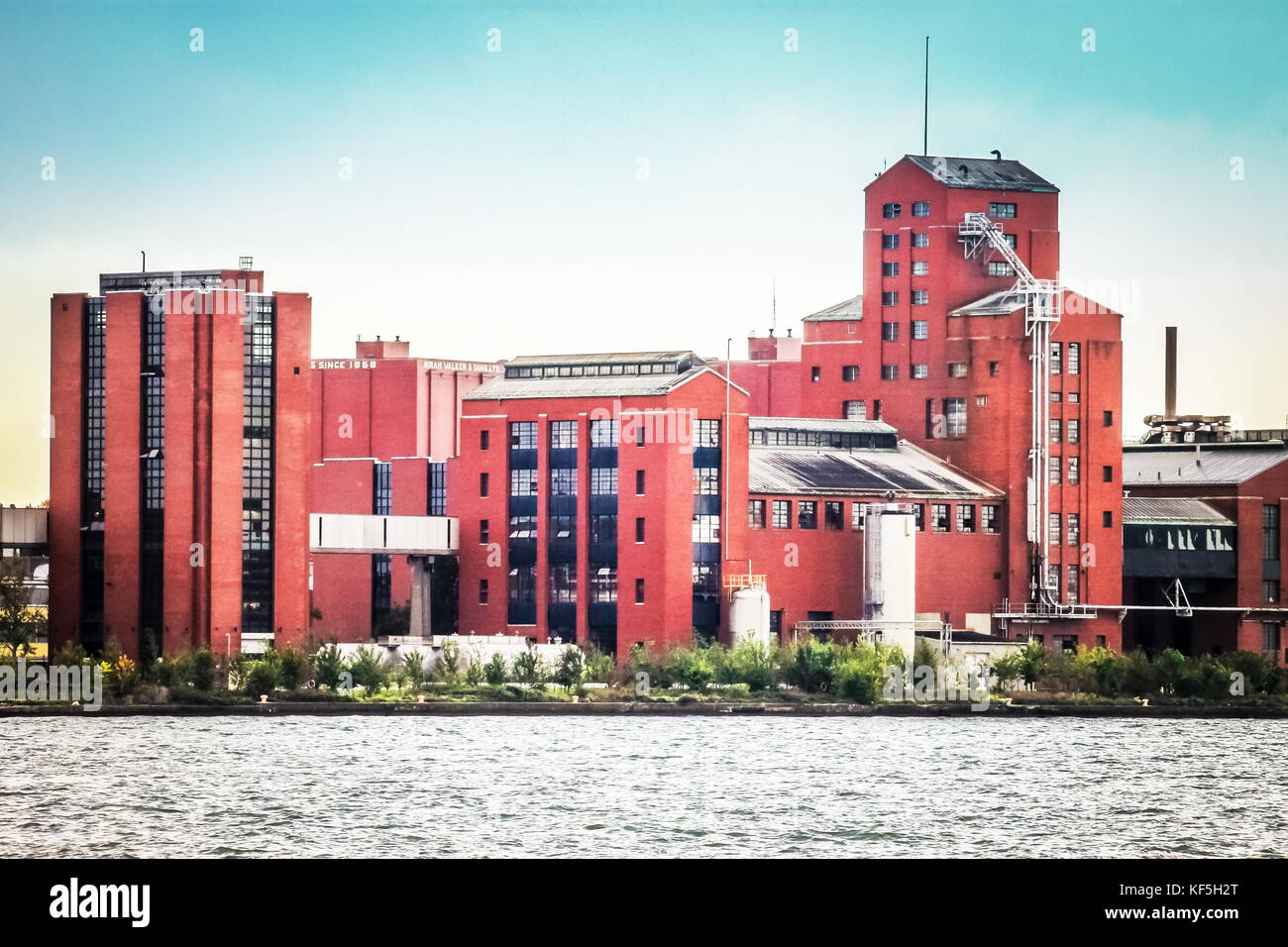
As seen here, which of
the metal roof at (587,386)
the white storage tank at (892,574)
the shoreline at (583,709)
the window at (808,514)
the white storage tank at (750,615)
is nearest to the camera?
the shoreline at (583,709)

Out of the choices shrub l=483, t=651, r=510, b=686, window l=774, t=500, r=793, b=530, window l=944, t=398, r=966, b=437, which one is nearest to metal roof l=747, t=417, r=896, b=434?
window l=944, t=398, r=966, b=437

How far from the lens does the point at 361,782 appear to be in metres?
66.9

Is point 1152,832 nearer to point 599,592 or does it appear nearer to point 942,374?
point 599,592

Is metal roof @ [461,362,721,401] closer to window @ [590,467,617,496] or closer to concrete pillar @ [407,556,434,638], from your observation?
window @ [590,467,617,496]

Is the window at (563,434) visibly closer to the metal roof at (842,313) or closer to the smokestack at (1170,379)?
the metal roof at (842,313)

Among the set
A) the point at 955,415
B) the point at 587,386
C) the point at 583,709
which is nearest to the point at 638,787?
the point at 583,709

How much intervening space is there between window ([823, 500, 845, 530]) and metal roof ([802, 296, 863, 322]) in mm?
18402

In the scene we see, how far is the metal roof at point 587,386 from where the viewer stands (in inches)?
4055

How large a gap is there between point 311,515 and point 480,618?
9.40m

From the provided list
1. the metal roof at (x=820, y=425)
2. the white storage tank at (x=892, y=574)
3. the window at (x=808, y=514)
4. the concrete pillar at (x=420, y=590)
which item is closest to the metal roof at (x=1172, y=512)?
the metal roof at (x=820, y=425)

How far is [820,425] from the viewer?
11600 cm

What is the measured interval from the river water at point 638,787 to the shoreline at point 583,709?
693 mm

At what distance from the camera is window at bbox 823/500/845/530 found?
Answer: 107 meters
